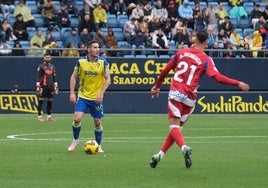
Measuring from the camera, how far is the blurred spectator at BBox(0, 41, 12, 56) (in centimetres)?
3391

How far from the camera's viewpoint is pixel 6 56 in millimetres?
34719

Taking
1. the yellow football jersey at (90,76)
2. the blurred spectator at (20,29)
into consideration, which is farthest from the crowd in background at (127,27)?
the yellow football jersey at (90,76)

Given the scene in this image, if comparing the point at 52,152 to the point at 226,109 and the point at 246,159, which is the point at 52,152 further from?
the point at 226,109

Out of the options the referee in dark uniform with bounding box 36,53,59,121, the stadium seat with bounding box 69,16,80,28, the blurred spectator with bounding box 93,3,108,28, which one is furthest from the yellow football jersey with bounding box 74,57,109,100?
the stadium seat with bounding box 69,16,80,28

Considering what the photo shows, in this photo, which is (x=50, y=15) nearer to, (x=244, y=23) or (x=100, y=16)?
(x=100, y=16)

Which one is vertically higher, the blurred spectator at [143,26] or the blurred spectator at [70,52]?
the blurred spectator at [143,26]

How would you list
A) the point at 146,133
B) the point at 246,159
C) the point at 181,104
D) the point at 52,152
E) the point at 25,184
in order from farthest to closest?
the point at 146,133
the point at 52,152
the point at 246,159
the point at 181,104
the point at 25,184

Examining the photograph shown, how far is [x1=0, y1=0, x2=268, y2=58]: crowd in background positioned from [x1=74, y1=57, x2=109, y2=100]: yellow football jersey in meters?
15.7

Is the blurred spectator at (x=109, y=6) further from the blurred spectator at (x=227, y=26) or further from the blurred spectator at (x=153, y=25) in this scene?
the blurred spectator at (x=227, y=26)

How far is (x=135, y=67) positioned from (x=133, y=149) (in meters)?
17.3

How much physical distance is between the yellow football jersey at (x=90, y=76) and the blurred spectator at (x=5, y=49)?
1578 cm

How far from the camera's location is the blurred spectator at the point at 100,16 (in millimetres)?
36875

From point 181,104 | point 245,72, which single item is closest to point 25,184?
point 181,104

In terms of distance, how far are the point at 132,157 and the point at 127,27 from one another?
19693 millimetres
